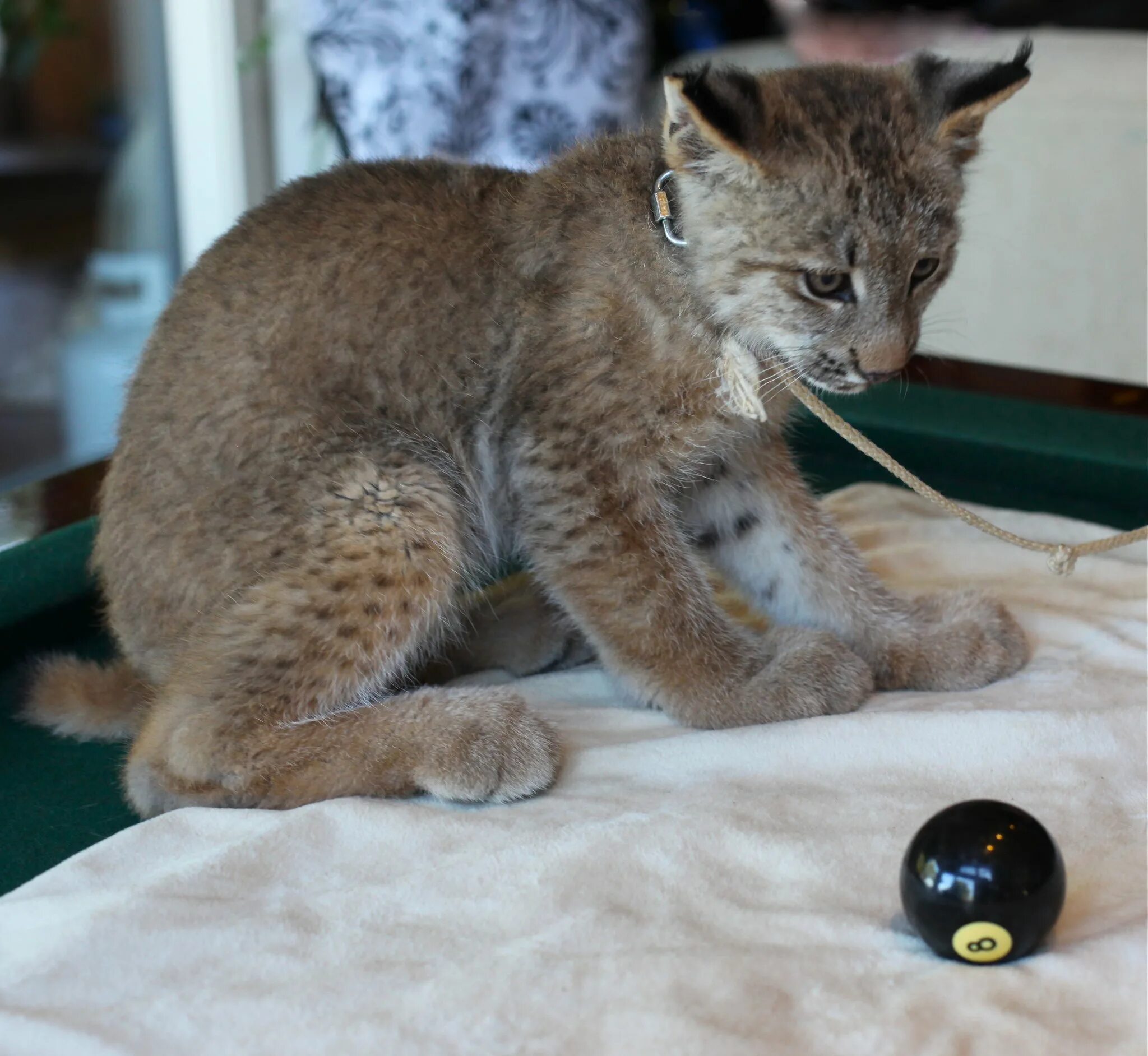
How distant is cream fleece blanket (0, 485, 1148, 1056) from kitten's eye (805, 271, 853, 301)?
574 millimetres

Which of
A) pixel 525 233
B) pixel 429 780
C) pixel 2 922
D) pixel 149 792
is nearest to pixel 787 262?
pixel 525 233

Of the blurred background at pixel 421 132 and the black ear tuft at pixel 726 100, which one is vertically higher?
the black ear tuft at pixel 726 100

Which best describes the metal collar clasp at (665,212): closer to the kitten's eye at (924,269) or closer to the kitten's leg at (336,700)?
the kitten's eye at (924,269)

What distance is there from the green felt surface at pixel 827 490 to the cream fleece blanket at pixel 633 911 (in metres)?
0.24

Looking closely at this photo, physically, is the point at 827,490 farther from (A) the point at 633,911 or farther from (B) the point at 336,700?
(A) the point at 633,911

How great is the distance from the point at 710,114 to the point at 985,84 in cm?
44

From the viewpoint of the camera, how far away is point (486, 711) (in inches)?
70.0

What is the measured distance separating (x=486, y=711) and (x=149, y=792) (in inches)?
17.7

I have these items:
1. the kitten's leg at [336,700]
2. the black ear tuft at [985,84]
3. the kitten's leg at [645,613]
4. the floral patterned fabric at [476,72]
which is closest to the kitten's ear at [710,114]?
the black ear tuft at [985,84]

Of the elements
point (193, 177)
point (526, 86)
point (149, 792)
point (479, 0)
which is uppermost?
point (479, 0)

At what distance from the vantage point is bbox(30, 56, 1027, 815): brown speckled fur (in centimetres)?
174

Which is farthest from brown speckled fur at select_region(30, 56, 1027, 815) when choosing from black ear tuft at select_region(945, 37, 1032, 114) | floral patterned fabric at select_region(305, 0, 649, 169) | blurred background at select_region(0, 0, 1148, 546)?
floral patterned fabric at select_region(305, 0, 649, 169)

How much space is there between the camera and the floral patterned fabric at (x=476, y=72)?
11.5ft

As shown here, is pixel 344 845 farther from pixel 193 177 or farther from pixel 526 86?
pixel 193 177
